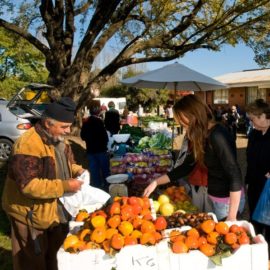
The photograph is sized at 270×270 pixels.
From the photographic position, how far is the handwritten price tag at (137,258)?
210cm

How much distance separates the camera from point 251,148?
3.94 m

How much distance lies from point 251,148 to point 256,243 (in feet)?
6.18

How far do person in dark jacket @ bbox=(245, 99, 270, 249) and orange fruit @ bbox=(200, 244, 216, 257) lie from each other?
5.42ft

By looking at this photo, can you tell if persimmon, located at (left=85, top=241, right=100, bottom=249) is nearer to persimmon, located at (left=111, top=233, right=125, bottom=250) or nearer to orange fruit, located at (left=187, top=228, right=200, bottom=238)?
persimmon, located at (left=111, top=233, right=125, bottom=250)

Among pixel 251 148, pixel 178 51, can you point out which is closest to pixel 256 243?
pixel 251 148

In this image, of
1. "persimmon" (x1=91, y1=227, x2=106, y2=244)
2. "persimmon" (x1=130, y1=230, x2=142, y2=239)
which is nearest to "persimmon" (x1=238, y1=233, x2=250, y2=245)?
"persimmon" (x1=130, y1=230, x2=142, y2=239)

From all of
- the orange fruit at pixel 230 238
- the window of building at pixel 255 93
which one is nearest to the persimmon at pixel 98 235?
the orange fruit at pixel 230 238

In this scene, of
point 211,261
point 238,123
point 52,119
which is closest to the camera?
point 211,261

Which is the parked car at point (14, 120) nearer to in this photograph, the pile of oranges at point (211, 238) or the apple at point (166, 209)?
the apple at point (166, 209)

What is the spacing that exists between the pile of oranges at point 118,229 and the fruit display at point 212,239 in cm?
14

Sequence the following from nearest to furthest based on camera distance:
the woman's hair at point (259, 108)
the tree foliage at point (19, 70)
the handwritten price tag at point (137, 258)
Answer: the handwritten price tag at point (137, 258)
the woman's hair at point (259, 108)
the tree foliage at point (19, 70)

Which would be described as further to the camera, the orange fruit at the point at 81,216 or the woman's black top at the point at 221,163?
the orange fruit at the point at 81,216

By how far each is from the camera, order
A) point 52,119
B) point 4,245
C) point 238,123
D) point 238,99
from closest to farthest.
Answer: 1. point 52,119
2. point 4,245
3. point 238,123
4. point 238,99

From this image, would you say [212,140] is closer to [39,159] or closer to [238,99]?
[39,159]
